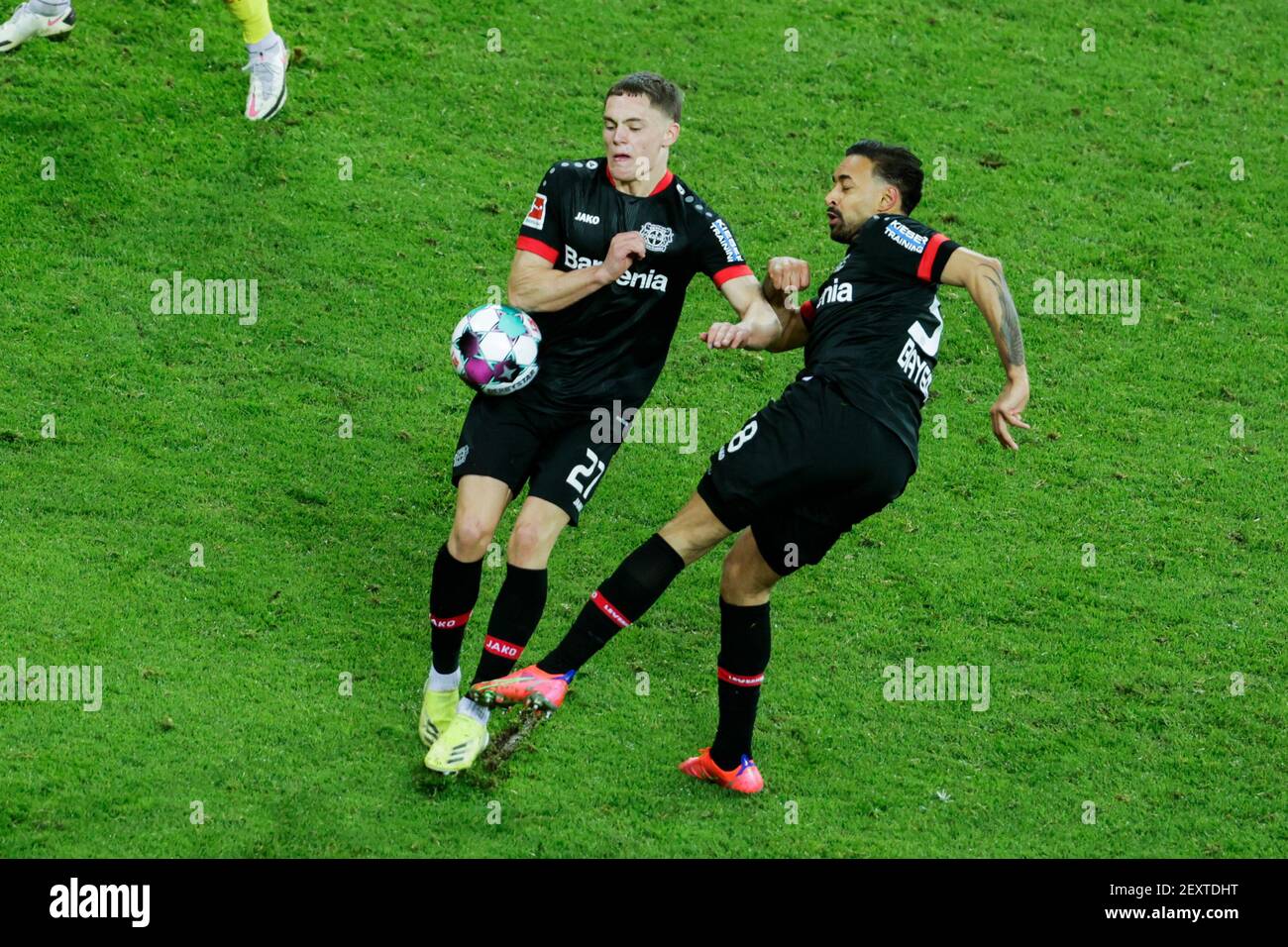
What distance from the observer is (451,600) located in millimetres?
7293

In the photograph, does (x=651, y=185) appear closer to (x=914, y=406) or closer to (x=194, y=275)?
(x=914, y=406)

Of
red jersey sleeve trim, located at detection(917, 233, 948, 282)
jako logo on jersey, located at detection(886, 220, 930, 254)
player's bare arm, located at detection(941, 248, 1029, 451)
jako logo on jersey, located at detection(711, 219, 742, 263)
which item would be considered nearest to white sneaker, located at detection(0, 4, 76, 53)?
jako logo on jersey, located at detection(711, 219, 742, 263)

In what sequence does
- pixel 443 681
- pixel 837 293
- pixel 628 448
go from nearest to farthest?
pixel 837 293
pixel 443 681
pixel 628 448

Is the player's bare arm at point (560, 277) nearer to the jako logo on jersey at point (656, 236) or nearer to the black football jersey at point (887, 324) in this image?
the jako logo on jersey at point (656, 236)

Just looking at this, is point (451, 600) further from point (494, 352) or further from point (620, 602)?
point (494, 352)

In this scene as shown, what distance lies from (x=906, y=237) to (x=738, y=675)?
219cm

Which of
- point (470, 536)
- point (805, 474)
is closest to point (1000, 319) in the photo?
point (805, 474)

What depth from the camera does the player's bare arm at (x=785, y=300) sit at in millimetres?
7293

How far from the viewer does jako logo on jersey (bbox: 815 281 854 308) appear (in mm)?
7125

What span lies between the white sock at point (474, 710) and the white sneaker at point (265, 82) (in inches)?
206

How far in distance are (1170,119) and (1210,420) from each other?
432 centimetres

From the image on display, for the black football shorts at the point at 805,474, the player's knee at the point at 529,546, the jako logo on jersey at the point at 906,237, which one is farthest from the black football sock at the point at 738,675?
the jako logo on jersey at the point at 906,237

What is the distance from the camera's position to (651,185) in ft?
25.5

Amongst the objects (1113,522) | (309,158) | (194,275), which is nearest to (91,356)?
(194,275)
